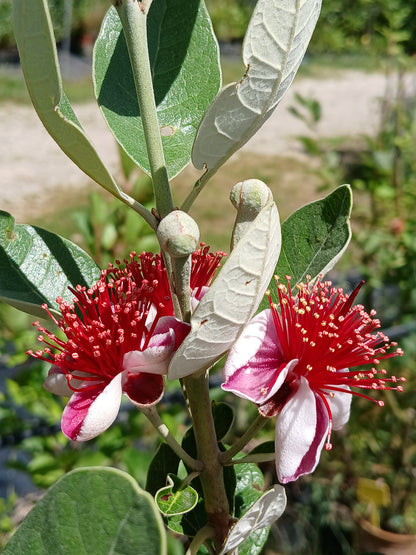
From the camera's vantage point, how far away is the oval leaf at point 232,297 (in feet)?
1.49

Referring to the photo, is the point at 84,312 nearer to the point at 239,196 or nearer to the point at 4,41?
the point at 239,196

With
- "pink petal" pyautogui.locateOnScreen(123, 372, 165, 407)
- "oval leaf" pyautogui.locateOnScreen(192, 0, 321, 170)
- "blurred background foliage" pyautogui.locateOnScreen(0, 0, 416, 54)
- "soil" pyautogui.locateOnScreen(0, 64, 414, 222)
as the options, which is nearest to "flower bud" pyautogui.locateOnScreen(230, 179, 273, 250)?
"oval leaf" pyautogui.locateOnScreen(192, 0, 321, 170)

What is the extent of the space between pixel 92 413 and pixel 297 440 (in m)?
0.17

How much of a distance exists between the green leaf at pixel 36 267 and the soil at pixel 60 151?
3720 mm

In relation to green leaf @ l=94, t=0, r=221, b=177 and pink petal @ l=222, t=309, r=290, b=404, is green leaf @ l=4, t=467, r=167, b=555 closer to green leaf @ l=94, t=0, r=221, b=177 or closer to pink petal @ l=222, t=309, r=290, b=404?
pink petal @ l=222, t=309, r=290, b=404

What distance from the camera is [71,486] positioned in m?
0.42

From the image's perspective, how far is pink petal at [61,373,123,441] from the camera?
52 centimetres

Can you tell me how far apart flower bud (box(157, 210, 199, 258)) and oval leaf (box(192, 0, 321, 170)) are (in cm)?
8

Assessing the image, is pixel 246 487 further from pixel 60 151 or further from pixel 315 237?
pixel 60 151

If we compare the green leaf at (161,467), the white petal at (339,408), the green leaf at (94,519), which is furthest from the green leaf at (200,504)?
the green leaf at (94,519)

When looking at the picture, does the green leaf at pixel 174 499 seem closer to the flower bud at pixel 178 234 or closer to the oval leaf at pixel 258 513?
the oval leaf at pixel 258 513

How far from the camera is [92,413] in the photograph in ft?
1.70

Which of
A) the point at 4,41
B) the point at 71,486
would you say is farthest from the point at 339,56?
the point at 71,486

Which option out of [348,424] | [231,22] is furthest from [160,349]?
[231,22]
